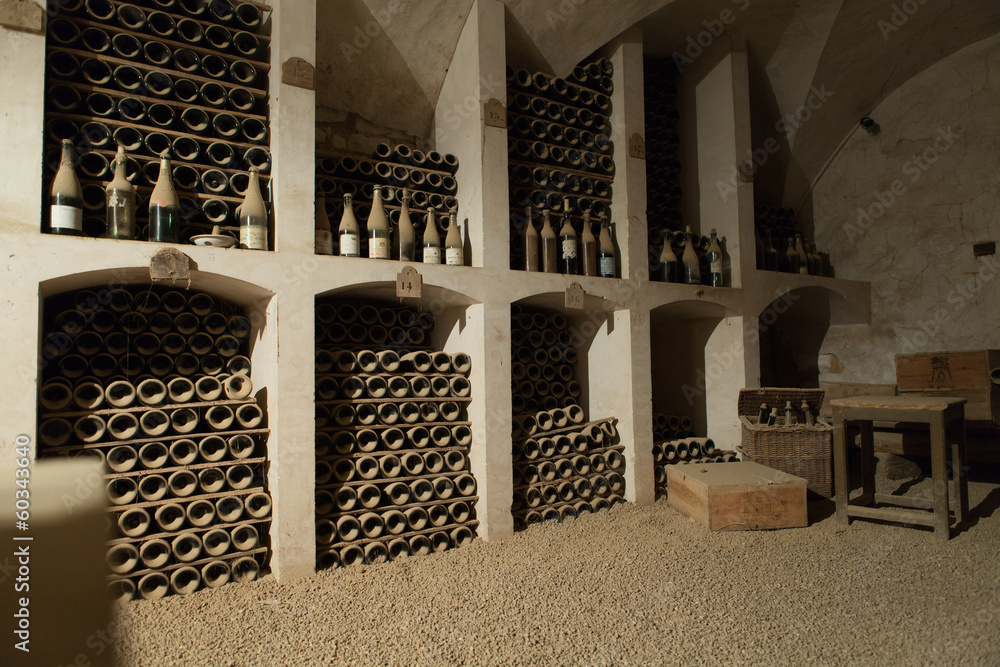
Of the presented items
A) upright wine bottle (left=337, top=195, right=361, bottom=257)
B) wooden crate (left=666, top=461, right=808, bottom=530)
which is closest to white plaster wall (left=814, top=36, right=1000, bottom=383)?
wooden crate (left=666, top=461, right=808, bottom=530)

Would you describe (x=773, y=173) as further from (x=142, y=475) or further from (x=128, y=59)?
(x=142, y=475)

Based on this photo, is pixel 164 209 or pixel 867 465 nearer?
pixel 164 209

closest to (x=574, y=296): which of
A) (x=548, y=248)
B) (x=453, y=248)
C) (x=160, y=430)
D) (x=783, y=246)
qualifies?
(x=548, y=248)

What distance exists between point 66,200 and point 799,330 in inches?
294

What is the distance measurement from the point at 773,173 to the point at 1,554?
746cm

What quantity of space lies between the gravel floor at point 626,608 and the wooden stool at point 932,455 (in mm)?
118

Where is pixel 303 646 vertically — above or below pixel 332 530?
below

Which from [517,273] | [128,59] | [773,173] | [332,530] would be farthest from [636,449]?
[128,59]

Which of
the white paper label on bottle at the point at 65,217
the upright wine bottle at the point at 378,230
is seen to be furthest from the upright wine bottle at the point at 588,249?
the white paper label on bottle at the point at 65,217

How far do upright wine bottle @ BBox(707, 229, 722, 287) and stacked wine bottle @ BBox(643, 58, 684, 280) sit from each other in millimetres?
490

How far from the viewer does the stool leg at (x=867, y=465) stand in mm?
4332

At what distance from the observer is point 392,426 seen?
13.2ft

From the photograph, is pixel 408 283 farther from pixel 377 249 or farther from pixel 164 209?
pixel 164 209

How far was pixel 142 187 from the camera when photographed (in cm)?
349
